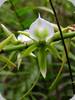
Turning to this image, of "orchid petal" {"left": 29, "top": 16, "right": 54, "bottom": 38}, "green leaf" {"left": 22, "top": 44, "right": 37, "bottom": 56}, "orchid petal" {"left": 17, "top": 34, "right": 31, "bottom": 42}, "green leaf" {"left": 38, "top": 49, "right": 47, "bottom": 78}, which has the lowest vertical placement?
"green leaf" {"left": 38, "top": 49, "right": 47, "bottom": 78}

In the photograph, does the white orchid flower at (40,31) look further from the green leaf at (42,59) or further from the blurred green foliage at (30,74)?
the blurred green foliage at (30,74)

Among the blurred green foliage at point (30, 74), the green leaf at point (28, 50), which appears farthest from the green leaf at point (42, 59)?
the blurred green foliage at point (30, 74)

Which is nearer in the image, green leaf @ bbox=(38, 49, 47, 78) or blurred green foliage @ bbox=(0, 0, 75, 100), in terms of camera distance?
green leaf @ bbox=(38, 49, 47, 78)

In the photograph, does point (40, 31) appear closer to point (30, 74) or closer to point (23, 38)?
point (23, 38)

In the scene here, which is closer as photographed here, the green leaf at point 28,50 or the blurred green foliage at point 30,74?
the green leaf at point 28,50

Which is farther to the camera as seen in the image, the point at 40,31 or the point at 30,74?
the point at 30,74

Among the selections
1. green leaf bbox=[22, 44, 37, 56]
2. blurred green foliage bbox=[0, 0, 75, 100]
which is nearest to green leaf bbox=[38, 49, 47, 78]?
green leaf bbox=[22, 44, 37, 56]

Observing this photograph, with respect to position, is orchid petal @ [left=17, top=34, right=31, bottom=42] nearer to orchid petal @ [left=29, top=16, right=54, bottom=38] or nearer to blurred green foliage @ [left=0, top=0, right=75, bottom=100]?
orchid petal @ [left=29, top=16, right=54, bottom=38]

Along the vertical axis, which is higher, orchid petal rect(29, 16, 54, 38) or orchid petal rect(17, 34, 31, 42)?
orchid petal rect(29, 16, 54, 38)

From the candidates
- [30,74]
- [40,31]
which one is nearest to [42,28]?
[40,31]
